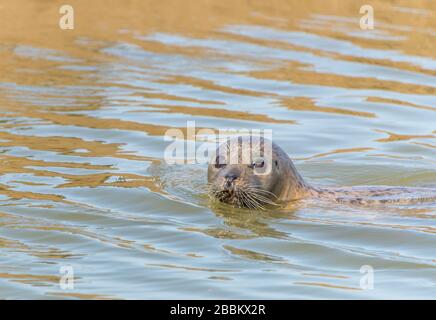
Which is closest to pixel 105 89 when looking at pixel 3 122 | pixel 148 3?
pixel 3 122

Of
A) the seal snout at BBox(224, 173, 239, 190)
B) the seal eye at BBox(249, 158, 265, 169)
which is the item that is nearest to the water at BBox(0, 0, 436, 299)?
the seal snout at BBox(224, 173, 239, 190)

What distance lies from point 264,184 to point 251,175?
202 mm

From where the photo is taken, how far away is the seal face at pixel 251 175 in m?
8.93

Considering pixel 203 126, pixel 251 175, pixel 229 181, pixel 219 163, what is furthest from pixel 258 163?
pixel 203 126

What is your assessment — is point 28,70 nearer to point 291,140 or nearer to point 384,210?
point 291,140

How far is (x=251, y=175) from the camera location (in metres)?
9.06

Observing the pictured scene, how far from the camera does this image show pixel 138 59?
615 inches

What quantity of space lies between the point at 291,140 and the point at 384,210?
9.19 ft

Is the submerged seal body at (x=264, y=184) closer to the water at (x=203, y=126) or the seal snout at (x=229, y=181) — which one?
the seal snout at (x=229, y=181)

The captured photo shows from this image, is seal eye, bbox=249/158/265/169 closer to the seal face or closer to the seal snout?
the seal face

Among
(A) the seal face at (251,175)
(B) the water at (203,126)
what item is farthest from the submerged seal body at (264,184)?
(B) the water at (203,126)

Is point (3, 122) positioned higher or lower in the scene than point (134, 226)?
higher

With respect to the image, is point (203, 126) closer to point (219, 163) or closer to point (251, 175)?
point (219, 163)
